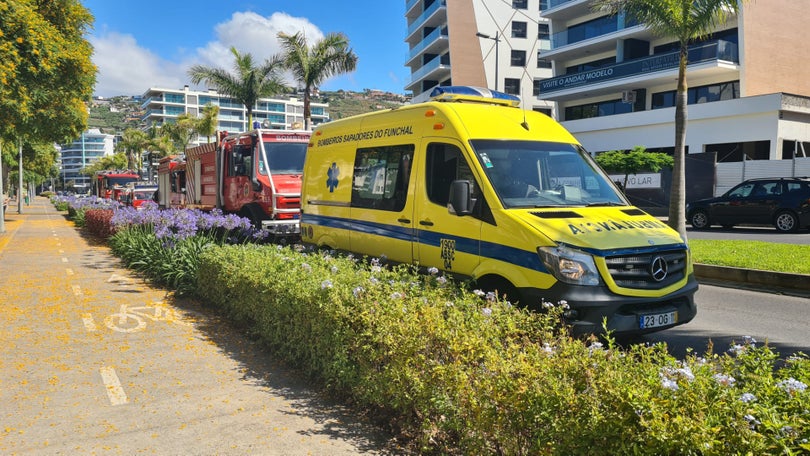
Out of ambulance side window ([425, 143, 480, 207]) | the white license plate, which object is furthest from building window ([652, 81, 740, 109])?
the white license plate

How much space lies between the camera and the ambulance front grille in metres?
5.05

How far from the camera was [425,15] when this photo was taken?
201ft

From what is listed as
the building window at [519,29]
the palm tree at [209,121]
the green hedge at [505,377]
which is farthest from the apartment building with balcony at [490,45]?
the green hedge at [505,377]

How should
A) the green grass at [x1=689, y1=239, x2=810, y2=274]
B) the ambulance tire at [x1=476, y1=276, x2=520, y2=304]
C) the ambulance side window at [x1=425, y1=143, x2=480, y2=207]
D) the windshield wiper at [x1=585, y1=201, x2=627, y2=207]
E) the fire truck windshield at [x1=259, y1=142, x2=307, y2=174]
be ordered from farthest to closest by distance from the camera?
the fire truck windshield at [x1=259, y1=142, x2=307, y2=174] < the green grass at [x1=689, y1=239, x2=810, y2=274] < the ambulance side window at [x1=425, y1=143, x2=480, y2=207] < the windshield wiper at [x1=585, y1=201, x2=627, y2=207] < the ambulance tire at [x1=476, y1=276, x2=520, y2=304]

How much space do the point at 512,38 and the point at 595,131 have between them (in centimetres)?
2075

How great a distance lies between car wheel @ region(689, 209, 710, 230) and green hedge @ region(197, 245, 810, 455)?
18276 mm

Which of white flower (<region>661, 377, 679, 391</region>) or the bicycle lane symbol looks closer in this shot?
white flower (<region>661, 377, 679, 391</region>)

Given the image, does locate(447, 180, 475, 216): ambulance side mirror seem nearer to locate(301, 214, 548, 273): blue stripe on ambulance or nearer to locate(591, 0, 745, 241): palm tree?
locate(301, 214, 548, 273): blue stripe on ambulance

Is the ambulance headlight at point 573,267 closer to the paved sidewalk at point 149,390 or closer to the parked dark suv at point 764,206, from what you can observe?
the paved sidewalk at point 149,390

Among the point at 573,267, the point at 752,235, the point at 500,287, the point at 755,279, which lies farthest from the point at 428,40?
the point at 573,267

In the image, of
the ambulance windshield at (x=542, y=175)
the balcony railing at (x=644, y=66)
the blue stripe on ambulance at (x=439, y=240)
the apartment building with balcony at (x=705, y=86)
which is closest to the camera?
the blue stripe on ambulance at (x=439, y=240)

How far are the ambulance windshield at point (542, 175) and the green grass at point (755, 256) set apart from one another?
541 cm

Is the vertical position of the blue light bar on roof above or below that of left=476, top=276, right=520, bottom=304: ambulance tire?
above

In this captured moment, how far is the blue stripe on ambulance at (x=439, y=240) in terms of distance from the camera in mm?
5211
